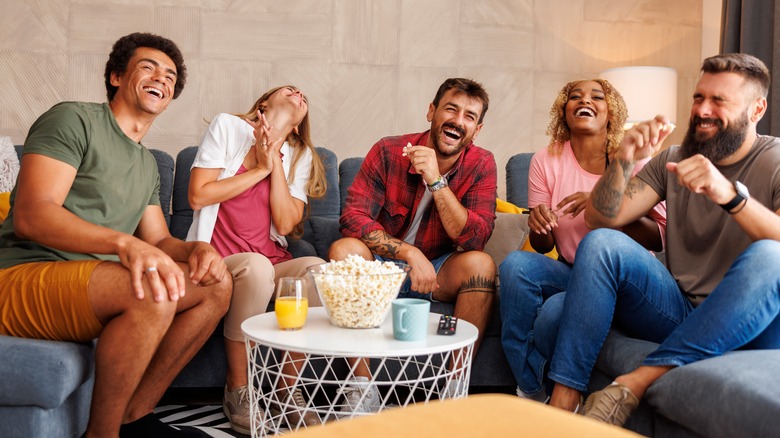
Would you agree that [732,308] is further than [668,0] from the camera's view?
No

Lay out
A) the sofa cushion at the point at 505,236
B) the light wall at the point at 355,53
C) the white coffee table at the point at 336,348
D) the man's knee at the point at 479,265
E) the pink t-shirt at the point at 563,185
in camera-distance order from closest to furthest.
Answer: the white coffee table at the point at 336,348 → the man's knee at the point at 479,265 → the pink t-shirt at the point at 563,185 → the sofa cushion at the point at 505,236 → the light wall at the point at 355,53

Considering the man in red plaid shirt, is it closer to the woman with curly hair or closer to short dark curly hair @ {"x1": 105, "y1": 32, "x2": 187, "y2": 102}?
the woman with curly hair

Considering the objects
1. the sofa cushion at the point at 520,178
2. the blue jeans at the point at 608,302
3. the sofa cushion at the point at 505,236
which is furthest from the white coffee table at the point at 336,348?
the sofa cushion at the point at 520,178

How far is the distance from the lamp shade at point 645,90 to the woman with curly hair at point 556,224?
1315 mm

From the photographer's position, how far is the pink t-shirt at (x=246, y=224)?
2426mm

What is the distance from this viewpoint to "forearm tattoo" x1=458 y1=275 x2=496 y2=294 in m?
2.22

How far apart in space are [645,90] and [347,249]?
2165 millimetres

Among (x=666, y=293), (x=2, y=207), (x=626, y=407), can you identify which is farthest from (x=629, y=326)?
(x=2, y=207)

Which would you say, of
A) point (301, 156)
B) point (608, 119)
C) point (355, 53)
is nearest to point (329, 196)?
point (301, 156)

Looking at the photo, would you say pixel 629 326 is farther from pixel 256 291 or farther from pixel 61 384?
pixel 61 384

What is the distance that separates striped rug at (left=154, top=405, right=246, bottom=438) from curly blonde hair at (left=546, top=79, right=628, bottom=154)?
1.39 meters

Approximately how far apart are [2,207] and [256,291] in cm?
100

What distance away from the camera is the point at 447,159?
2.48 metres

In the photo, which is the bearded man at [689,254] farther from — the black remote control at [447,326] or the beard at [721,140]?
the black remote control at [447,326]
